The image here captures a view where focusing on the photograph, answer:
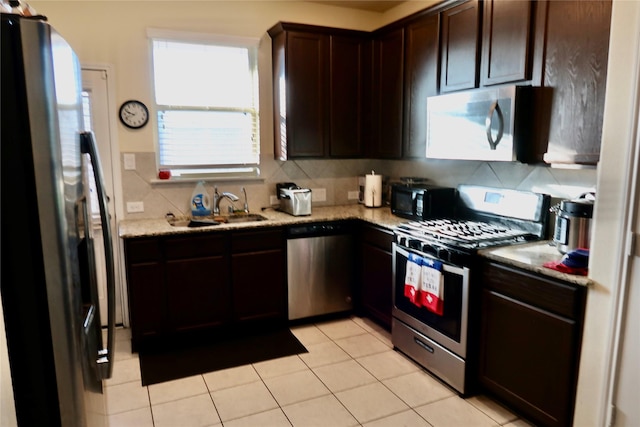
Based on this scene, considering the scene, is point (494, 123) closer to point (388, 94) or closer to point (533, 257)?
point (533, 257)

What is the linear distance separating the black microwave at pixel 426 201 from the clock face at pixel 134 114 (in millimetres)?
2104

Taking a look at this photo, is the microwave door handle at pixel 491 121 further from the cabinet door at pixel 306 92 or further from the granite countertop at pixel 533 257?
the cabinet door at pixel 306 92

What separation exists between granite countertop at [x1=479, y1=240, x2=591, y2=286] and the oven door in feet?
0.64

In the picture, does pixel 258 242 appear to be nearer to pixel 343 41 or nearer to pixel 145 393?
pixel 145 393

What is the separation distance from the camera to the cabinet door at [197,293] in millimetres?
3230

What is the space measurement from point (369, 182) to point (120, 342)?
241 cm

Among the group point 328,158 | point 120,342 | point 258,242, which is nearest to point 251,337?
point 258,242

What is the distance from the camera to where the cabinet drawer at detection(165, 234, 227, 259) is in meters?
3.18

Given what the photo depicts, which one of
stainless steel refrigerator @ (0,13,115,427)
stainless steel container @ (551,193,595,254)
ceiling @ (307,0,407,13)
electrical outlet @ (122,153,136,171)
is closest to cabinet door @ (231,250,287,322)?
electrical outlet @ (122,153,136,171)

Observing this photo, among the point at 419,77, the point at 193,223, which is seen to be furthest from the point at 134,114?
the point at 419,77

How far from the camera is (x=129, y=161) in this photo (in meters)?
3.54

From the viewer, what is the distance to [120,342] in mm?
3424

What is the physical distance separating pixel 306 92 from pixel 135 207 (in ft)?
5.52

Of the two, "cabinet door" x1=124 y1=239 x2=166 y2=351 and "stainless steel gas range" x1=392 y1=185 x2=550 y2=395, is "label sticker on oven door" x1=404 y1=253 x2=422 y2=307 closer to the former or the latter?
"stainless steel gas range" x1=392 y1=185 x2=550 y2=395
